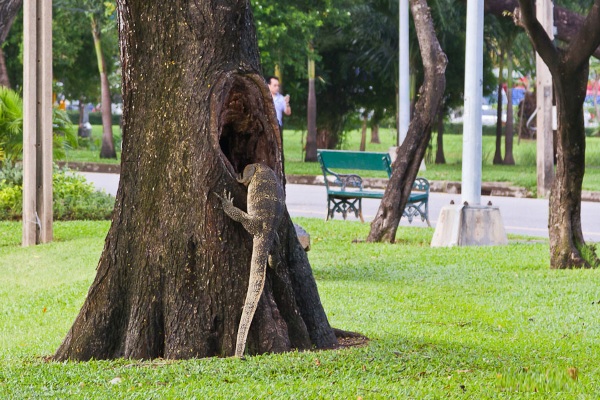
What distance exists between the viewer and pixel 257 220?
19.9 feet

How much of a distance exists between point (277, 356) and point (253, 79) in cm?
161

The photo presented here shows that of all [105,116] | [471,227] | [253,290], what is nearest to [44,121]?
[471,227]

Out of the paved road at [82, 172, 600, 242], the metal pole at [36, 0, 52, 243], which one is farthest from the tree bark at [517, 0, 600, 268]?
the metal pole at [36, 0, 52, 243]

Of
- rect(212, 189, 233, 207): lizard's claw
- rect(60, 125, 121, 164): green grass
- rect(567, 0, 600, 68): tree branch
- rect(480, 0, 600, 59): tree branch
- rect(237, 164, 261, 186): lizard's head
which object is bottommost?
rect(60, 125, 121, 164): green grass

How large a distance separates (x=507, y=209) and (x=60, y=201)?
24.5 feet

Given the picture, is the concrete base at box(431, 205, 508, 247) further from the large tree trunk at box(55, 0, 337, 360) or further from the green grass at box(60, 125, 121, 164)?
the green grass at box(60, 125, 121, 164)

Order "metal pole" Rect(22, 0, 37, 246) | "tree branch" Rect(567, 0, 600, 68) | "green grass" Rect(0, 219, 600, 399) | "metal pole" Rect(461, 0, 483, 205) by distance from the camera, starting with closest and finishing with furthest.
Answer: "green grass" Rect(0, 219, 600, 399) < "tree branch" Rect(567, 0, 600, 68) < "metal pole" Rect(461, 0, 483, 205) < "metal pole" Rect(22, 0, 37, 246)

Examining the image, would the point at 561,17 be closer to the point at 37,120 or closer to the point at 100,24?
the point at 37,120

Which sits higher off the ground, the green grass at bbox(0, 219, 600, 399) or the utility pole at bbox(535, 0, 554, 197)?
the utility pole at bbox(535, 0, 554, 197)

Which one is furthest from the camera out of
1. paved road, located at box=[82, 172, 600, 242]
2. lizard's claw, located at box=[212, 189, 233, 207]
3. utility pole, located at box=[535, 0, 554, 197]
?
utility pole, located at box=[535, 0, 554, 197]

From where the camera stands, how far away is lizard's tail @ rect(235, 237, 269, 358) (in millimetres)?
5973

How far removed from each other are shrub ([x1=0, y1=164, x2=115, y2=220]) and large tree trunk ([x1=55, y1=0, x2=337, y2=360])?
10054 millimetres

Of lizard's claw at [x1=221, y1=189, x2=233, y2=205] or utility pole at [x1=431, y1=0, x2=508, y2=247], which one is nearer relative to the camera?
lizard's claw at [x1=221, y1=189, x2=233, y2=205]

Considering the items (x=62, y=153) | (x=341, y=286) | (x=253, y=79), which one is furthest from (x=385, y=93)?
(x=253, y=79)
